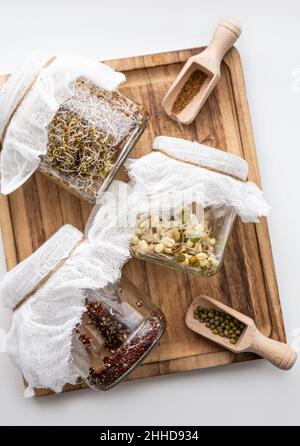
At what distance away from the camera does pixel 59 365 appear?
1.39 m

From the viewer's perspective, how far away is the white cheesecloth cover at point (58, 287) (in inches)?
53.0

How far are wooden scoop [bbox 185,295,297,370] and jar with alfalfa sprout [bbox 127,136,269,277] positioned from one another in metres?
0.16

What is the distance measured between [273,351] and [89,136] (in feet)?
2.38

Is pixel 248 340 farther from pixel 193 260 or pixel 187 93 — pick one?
pixel 187 93

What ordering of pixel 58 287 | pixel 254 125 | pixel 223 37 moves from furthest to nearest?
pixel 254 125 < pixel 223 37 < pixel 58 287

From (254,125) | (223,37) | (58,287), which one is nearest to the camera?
(58,287)

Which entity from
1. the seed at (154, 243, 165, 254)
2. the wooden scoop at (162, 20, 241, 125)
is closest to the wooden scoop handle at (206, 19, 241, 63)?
the wooden scoop at (162, 20, 241, 125)

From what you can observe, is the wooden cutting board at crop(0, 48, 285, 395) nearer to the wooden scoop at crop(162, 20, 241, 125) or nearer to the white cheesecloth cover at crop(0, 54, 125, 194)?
the wooden scoop at crop(162, 20, 241, 125)

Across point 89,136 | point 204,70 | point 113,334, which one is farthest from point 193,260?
point 204,70

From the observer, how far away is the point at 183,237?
55.7 inches

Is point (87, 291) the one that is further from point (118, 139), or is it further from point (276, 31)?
point (276, 31)

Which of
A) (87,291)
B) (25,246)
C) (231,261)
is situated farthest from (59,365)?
(231,261)

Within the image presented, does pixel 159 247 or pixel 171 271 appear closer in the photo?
pixel 159 247

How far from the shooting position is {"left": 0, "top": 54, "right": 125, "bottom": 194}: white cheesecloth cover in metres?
1.34
